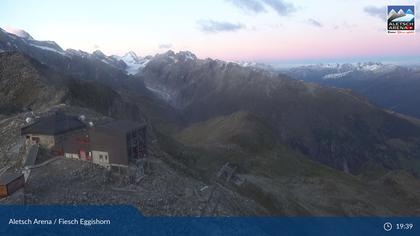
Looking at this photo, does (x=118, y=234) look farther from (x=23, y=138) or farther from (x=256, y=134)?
(x=256, y=134)

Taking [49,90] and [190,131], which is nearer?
[49,90]

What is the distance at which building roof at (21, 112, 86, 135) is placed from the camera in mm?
50291

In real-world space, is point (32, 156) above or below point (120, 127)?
below

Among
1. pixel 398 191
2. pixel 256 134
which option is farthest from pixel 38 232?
pixel 256 134

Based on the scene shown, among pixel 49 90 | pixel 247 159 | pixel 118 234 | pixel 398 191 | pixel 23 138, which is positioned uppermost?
pixel 49 90

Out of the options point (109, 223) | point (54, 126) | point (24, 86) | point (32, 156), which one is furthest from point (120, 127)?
point (24, 86)

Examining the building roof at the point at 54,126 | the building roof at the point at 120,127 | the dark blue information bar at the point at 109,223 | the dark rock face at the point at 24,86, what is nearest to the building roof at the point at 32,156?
the building roof at the point at 54,126

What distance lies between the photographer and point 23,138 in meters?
54.4

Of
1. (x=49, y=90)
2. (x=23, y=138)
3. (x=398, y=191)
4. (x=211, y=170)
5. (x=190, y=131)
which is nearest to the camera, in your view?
(x=23, y=138)

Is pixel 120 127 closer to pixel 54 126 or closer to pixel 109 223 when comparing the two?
pixel 54 126

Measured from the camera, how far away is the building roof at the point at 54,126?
50291mm

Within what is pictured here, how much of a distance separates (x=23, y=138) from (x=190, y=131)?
4026 inches

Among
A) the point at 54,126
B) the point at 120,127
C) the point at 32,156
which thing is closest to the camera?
the point at 120,127

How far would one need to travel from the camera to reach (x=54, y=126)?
5081 centimetres
